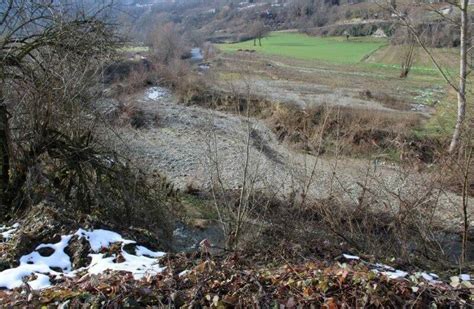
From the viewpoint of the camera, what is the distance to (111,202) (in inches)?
311

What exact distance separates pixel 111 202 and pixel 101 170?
0.59 meters

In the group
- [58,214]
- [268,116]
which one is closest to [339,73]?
[268,116]

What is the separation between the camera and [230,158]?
19969 millimetres

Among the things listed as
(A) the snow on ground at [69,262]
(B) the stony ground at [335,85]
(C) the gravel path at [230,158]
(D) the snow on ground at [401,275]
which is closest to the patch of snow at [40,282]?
(A) the snow on ground at [69,262]

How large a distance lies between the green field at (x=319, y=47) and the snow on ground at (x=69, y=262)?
52247 mm

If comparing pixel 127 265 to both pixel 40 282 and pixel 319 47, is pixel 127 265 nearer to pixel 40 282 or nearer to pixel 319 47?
pixel 40 282

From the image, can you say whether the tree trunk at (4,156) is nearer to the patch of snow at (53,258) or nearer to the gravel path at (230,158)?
the patch of snow at (53,258)

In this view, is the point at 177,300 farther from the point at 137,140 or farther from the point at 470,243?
the point at 137,140

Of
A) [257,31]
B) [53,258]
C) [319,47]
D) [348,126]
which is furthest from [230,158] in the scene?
[257,31]

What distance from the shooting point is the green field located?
57625 mm

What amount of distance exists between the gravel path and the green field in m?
32.4

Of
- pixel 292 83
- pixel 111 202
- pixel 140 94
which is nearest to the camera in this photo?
pixel 111 202

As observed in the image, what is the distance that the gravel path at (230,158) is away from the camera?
555 inches

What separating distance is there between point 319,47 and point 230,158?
51.5 metres
